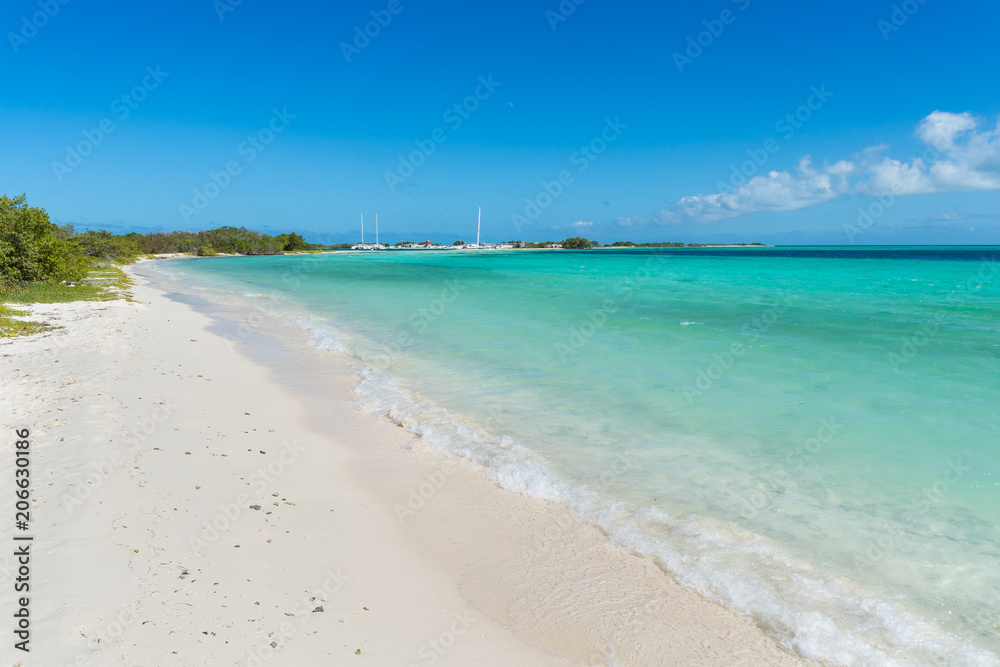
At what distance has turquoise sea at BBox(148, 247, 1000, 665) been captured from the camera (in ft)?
14.0

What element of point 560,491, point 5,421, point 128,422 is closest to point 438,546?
point 560,491

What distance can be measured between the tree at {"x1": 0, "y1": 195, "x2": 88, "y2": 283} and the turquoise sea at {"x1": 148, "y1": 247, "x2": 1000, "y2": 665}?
1237cm

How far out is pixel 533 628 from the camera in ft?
A: 12.4

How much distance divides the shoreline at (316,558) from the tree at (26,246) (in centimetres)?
1789

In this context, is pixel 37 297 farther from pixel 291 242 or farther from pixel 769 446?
pixel 291 242

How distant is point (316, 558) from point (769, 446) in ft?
20.9

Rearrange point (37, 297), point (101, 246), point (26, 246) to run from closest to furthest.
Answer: point (37, 297)
point (26, 246)
point (101, 246)

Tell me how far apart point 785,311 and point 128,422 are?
2306 cm

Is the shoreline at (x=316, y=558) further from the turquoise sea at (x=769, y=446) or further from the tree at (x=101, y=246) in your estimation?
the tree at (x=101, y=246)

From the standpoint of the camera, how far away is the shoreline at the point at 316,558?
3.49 metres

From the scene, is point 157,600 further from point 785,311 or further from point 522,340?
point 785,311

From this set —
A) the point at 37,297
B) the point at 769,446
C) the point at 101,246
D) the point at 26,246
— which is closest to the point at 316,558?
the point at 769,446

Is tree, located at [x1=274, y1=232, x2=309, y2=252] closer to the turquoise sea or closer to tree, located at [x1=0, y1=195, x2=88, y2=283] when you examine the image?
tree, located at [x1=0, y1=195, x2=88, y2=283]

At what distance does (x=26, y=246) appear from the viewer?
20.7m
